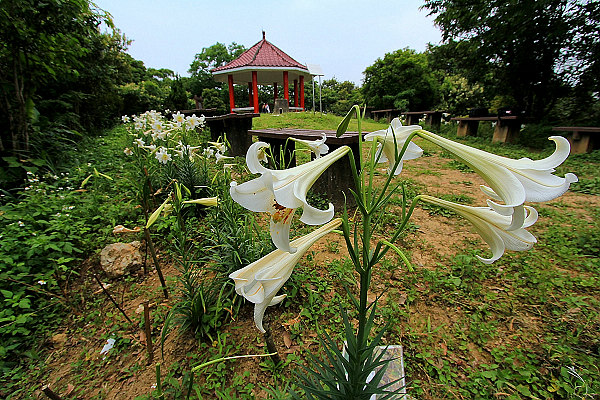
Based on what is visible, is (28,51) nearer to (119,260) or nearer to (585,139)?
(119,260)

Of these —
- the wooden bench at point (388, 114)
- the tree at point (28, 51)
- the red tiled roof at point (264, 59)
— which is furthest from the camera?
the red tiled roof at point (264, 59)

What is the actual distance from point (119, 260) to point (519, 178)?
238 centimetres

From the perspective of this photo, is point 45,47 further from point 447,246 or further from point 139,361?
point 447,246

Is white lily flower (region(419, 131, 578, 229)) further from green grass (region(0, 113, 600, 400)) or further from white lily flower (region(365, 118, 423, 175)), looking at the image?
green grass (region(0, 113, 600, 400))

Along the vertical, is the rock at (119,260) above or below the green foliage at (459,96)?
below

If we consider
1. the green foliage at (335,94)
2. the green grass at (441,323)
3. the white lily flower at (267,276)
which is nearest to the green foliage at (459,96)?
the green foliage at (335,94)

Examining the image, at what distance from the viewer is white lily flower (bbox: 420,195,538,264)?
568mm

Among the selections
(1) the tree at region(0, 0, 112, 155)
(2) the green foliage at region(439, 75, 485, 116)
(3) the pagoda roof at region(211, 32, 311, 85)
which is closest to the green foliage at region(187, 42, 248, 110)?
(3) the pagoda roof at region(211, 32, 311, 85)

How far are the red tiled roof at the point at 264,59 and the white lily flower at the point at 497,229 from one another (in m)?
12.9

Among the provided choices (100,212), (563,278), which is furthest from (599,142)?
(100,212)

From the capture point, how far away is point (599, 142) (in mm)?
4781

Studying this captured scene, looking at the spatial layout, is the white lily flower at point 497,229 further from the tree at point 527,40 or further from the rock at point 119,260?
the tree at point 527,40

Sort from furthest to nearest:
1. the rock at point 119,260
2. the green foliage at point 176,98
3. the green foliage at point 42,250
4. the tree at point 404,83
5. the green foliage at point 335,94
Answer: the green foliage at point 335,94
the tree at point 404,83
the green foliage at point 176,98
the rock at point 119,260
the green foliage at point 42,250

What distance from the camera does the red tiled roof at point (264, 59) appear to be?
12164 millimetres
